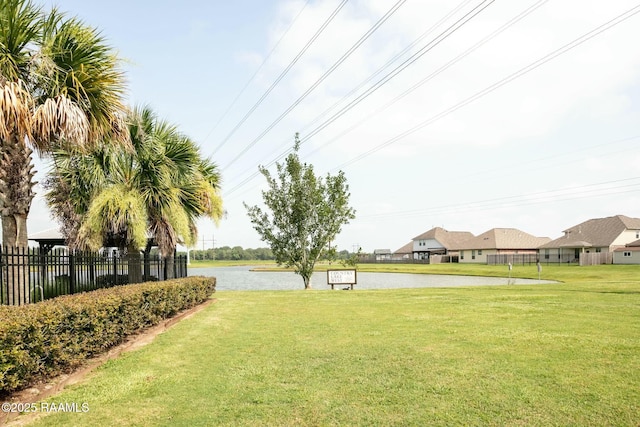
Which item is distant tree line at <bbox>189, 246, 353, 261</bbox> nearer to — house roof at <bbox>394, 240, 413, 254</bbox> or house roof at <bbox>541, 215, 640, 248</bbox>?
house roof at <bbox>394, 240, 413, 254</bbox>

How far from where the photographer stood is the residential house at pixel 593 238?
53.1m

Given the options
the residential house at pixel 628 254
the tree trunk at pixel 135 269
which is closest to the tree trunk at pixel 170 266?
the tree trunk at pixel 135 269

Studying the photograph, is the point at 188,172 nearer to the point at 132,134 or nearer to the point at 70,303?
the point at 132,134

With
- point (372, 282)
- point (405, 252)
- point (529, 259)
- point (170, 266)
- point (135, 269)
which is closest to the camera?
point (135, 269)

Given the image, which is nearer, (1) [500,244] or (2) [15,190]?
(2) [15,190]

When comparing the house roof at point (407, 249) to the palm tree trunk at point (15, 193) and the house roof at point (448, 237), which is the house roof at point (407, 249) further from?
the palm tree trunk at point (15, 193)

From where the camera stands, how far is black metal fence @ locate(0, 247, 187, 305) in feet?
24.9

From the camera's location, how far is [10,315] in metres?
5.23

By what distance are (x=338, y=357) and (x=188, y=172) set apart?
34.9 ft

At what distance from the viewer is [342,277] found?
2252 cm

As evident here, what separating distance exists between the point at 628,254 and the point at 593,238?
25.0ft

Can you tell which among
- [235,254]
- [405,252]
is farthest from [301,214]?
[235,254]

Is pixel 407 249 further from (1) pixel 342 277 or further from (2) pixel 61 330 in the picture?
(2) pixel 61 330

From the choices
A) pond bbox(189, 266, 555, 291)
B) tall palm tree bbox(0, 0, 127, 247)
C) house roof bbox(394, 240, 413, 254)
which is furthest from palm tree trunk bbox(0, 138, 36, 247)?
house roof bbox(394, 240, 413, 254)
